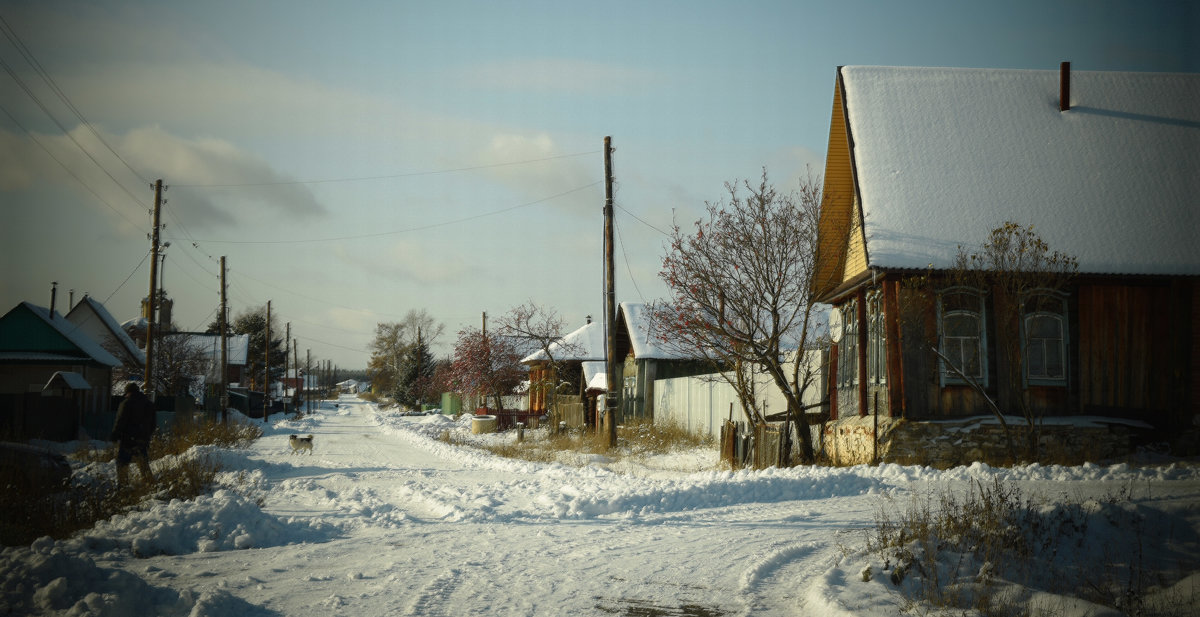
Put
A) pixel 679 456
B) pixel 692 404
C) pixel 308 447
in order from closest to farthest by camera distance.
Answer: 1. pixel 679 456
2. pixel 308 447
3. pixel 692 404

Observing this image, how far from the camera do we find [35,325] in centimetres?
3828

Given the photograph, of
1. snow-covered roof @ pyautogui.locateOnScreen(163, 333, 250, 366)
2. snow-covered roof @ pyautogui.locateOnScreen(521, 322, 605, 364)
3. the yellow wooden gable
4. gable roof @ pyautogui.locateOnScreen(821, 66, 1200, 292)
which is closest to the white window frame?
gable roof @ pyautogui.locateOnScreen(821, 66, 1200, 292)

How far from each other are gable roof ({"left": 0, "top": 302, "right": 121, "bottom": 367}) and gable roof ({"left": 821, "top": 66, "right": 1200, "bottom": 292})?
36104mm

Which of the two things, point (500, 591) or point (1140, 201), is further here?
point (1140, 201)

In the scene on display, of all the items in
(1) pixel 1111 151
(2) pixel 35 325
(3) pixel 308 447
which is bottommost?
(3) pixel 308 447

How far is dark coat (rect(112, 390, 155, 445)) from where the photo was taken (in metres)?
14.7

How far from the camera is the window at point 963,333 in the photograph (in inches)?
645

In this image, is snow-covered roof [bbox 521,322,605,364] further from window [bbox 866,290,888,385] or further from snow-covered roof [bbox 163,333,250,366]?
snow-covered roof [bbox 163,333,250,366]

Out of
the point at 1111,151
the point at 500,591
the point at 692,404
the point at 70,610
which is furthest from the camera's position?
the point at 692,404

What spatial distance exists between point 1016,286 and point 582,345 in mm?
27619

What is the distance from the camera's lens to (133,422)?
14781mm

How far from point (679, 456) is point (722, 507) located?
9.67 m

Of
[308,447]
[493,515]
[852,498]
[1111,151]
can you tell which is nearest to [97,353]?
[308,447]

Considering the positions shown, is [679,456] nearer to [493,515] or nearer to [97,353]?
[493,515]
